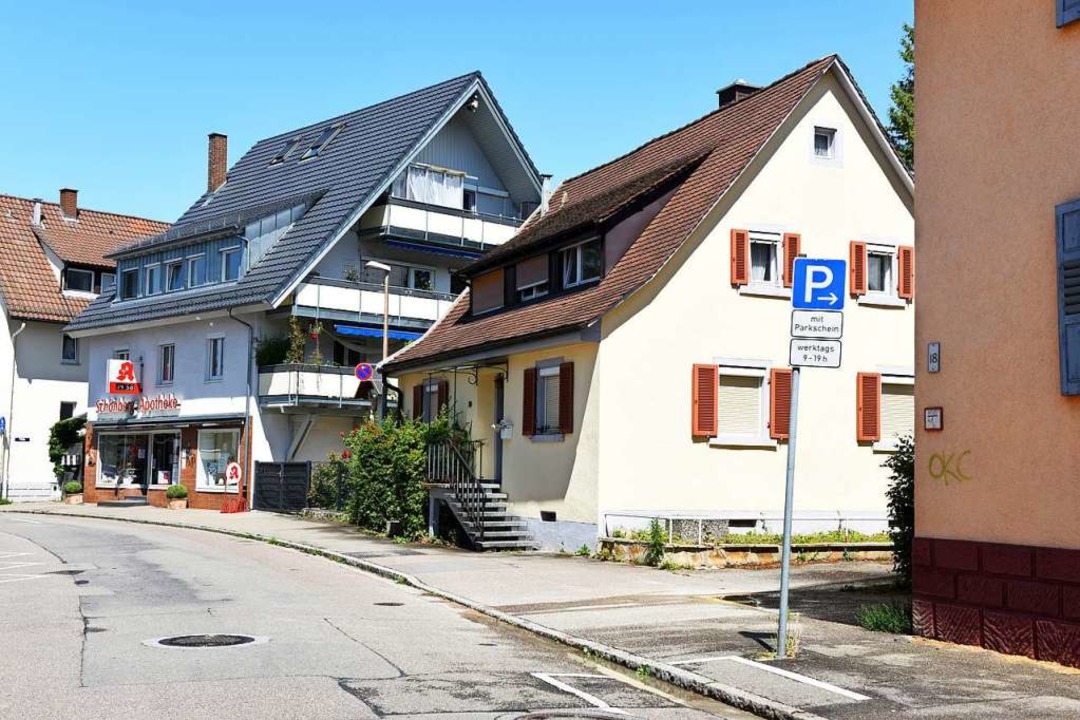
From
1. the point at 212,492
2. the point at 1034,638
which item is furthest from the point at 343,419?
the point at 1034,638

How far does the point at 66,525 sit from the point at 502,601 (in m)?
19.5

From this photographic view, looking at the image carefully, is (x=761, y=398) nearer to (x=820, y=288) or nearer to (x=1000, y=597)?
(x=1000, y=597)

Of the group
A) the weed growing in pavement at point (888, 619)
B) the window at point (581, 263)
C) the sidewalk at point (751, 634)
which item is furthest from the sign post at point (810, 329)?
the window at point (581, 263)

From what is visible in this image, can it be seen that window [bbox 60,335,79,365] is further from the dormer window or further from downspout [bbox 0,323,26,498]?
the dormer window

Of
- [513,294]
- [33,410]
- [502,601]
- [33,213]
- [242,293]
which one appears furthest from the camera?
[33,213]

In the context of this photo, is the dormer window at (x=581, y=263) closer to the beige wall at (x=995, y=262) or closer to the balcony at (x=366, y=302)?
the balcony at (x=366, y=302)

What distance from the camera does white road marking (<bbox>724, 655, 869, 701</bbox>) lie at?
30.6 ft

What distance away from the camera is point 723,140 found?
26.2 meters

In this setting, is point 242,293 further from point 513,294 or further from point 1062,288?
point 1062,288

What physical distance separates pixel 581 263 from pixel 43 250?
32.3 meters

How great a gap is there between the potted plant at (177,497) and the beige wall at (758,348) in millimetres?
21640

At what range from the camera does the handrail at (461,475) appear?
24188mm

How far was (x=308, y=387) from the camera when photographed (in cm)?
3716

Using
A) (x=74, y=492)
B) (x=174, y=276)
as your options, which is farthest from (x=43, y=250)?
(x=174, y=276)
